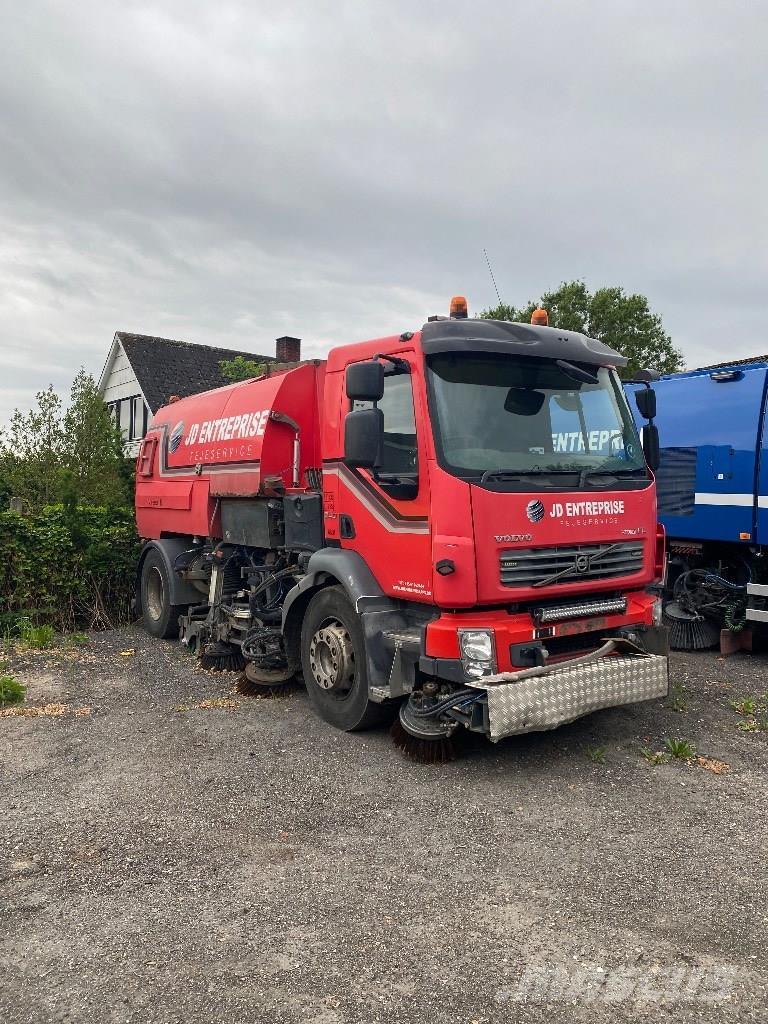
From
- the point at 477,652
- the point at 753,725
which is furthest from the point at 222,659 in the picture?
the point at 753,725

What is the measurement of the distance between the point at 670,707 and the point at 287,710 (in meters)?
3.04

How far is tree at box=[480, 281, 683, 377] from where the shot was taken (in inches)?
1130

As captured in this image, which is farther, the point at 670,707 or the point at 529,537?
the point at 670,707

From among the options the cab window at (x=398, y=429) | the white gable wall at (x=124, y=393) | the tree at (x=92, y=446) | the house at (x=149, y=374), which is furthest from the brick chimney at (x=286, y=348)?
the cab window at (x=398, y=429)

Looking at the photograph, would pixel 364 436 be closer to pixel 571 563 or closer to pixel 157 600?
pixel 571 563

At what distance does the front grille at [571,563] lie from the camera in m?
4.76

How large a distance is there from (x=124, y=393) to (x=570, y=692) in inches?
1009

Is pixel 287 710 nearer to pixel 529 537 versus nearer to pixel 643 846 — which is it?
pixel 529 537

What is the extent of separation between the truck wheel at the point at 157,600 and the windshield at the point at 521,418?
5.09 m

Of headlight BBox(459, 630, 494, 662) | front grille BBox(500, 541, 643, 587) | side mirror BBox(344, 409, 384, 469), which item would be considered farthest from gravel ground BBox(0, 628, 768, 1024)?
side mirror BBox(344, 409, 384, 469)

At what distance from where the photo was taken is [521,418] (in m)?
5.07

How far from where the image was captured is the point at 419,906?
11.3 ft

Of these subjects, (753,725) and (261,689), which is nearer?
(753,725)

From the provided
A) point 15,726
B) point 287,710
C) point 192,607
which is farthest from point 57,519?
point 287,710
